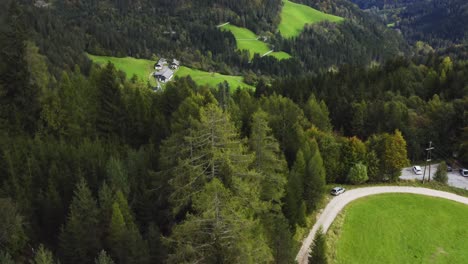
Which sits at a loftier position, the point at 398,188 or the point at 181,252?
the point at 181,252

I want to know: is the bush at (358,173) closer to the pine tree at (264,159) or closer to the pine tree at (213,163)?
the pine tree at (264,159)

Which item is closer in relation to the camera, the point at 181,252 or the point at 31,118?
the point at 181,252

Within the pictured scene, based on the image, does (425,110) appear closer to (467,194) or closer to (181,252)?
(467,194)

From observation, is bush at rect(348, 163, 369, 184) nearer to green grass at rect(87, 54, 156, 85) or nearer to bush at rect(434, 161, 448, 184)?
bush at rect(434, 161, 448, 184)

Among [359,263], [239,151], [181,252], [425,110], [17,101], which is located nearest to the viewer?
[181,252]

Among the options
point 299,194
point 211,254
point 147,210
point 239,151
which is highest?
point 239,151

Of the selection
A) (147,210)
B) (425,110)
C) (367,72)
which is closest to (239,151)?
(147,210)
